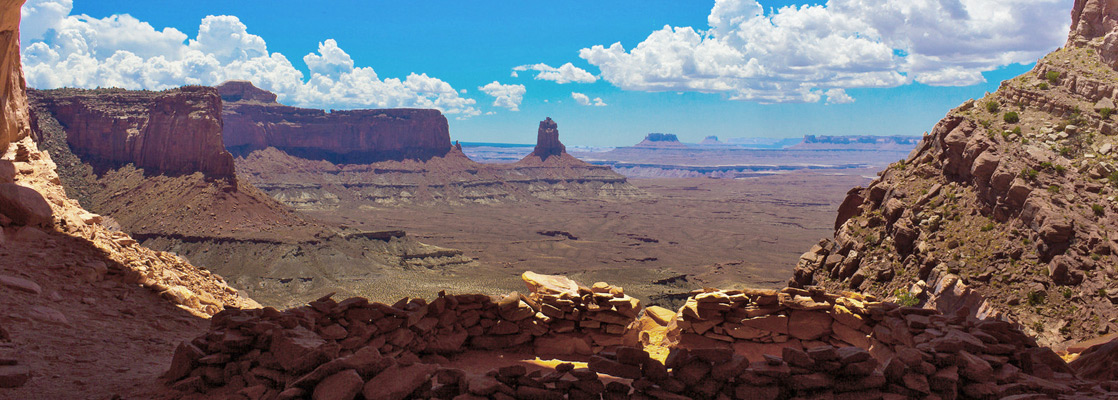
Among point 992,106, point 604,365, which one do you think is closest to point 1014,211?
point 992,106

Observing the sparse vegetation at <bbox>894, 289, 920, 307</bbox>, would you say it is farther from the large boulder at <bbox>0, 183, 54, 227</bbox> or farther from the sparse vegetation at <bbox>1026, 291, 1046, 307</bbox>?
the large boulder at <bbox>0, 183, 54, 227</bbox>

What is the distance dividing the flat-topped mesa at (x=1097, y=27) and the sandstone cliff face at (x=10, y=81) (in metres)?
40.3

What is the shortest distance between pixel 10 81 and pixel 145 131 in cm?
8547

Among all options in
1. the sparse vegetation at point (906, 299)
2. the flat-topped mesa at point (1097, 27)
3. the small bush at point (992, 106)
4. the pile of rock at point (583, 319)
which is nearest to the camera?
the pile of rock at point (583, 319)

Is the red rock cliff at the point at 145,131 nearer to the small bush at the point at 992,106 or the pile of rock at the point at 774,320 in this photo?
the pile of rock at the point at 774,320

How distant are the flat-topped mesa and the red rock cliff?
101 meters

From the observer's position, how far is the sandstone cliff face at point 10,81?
838 inches

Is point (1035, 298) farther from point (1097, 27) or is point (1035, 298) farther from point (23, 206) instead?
point (23, 206)

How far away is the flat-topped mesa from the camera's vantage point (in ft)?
86.9

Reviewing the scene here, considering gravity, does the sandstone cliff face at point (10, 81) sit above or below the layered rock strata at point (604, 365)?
above

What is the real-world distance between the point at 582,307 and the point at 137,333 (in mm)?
11187

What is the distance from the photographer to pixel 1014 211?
2166cm

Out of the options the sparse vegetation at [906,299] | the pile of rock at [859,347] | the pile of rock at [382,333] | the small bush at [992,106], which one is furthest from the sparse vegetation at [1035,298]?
the pile of rock at [382,333]

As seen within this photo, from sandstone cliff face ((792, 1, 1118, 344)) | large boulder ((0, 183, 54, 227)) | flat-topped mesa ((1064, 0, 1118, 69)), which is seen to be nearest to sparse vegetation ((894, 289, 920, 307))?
sandstone cliff face ((792, 1, 1118, 344))
